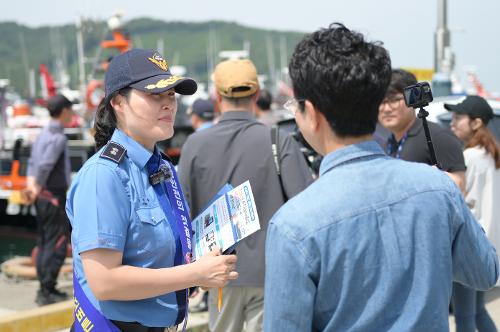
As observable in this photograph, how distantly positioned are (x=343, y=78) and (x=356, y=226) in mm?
368

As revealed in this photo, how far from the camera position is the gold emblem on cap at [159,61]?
268 cm

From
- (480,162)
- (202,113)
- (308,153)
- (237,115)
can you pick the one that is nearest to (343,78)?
(237,115)

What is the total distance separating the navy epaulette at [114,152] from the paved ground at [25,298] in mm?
3807

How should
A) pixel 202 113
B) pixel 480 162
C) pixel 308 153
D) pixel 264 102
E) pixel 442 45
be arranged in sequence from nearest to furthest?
pixel 480 162 < pixel 308 153 < pixel 202 113 < pixel 264 102 < pixel 442 45

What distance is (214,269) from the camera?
2551 mm

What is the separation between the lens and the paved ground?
662 centimetres

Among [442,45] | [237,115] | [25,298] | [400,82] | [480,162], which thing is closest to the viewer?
[237,115]

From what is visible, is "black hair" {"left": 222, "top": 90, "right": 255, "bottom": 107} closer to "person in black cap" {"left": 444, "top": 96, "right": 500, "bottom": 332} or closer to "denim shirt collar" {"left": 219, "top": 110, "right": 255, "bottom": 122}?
"denim shirt collar" {"left": 219, "top": 110, "right": 255, "bottom": 122}

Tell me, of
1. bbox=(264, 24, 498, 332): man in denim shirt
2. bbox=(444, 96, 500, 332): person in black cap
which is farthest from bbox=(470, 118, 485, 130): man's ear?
bbox=(264, 24, 498, 332): man in denim shirt

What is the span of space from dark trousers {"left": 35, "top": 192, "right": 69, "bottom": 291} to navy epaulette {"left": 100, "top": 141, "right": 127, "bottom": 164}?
17.8ft

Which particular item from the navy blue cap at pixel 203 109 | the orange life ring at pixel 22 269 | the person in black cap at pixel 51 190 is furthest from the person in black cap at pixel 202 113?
the orange life ring at pixel 22 269

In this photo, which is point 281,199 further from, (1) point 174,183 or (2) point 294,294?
(2) point 294,294

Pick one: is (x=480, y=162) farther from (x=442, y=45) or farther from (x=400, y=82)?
(x=442, y=45)

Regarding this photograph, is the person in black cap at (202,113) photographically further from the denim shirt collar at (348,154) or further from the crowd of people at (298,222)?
the denim shirt collar at (348,154)
